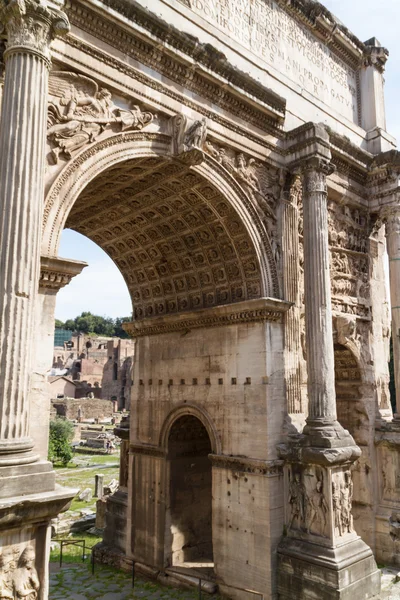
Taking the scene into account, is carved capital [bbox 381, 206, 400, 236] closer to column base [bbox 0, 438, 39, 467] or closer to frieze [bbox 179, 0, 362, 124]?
frieze [bbox 179, 0, 362, 124]

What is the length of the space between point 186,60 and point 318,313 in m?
5.42

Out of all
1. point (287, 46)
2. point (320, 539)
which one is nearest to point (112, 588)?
point (320, 539)

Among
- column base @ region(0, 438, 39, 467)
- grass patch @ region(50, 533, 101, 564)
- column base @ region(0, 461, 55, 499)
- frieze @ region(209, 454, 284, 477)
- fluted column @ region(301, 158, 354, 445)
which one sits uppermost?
fluted column @ region(301, 158, 354, 445)

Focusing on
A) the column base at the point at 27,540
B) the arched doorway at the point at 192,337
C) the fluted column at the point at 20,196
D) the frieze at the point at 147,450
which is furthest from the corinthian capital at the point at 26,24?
the frieze at the point at 147,450

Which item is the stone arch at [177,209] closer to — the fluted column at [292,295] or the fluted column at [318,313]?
the fluted column at [292,295]

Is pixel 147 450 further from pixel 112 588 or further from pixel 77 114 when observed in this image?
pixel 77 114

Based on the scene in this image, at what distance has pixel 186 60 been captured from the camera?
9.19 meters

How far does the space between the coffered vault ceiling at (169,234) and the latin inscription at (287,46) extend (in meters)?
3.55

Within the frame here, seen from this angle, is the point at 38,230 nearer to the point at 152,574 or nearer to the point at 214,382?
the point at 214,382

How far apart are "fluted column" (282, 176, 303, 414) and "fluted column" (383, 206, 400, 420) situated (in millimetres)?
3169

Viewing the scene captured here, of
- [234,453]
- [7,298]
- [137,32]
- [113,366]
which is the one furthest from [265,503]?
[113,366]

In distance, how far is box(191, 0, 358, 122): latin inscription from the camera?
11.0 meters

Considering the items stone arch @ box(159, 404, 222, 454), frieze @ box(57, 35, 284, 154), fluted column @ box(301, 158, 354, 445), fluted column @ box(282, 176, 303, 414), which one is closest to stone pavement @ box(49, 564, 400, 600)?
stone arch @ box(159, 404, 222, 454)

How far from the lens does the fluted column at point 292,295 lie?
421 inches
